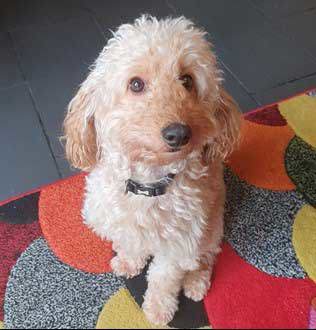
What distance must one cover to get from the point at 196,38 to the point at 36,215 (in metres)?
0.81

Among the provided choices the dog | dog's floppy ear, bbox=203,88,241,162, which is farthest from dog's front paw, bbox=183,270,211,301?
dog's floppy ear, bbox=203,88,241,162

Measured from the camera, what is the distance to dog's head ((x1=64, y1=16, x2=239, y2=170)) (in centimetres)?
93

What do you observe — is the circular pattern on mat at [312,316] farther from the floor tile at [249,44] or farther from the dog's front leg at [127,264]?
the floor tile at [249,44]

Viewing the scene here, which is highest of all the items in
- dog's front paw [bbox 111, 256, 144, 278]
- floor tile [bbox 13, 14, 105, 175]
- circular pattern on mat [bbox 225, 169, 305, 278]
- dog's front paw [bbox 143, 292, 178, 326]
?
floor tile [bbox 13, 14, 105, 175]

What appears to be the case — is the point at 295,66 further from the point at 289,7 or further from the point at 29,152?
the point at 29,152

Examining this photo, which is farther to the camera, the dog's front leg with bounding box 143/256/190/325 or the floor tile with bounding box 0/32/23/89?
the floor tile with bounding box 0/32/23/89

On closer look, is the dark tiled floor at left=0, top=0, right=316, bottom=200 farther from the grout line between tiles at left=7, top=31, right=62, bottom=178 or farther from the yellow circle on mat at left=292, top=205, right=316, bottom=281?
the yellow circle on mat at left=292, top=205, right=316, bottom=281

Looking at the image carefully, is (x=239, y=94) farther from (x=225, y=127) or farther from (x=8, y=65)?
(x=8, y=65)

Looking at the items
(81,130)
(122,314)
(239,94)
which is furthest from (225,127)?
(239,94)

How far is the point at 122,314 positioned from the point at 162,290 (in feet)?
0.42

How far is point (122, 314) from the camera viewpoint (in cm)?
125

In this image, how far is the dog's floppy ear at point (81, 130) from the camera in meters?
1.06

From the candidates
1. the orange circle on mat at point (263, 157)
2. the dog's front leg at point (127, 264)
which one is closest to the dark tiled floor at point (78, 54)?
the orange circle on mat at point (263, 157)

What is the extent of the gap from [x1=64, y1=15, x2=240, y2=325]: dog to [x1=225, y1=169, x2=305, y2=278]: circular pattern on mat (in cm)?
16
